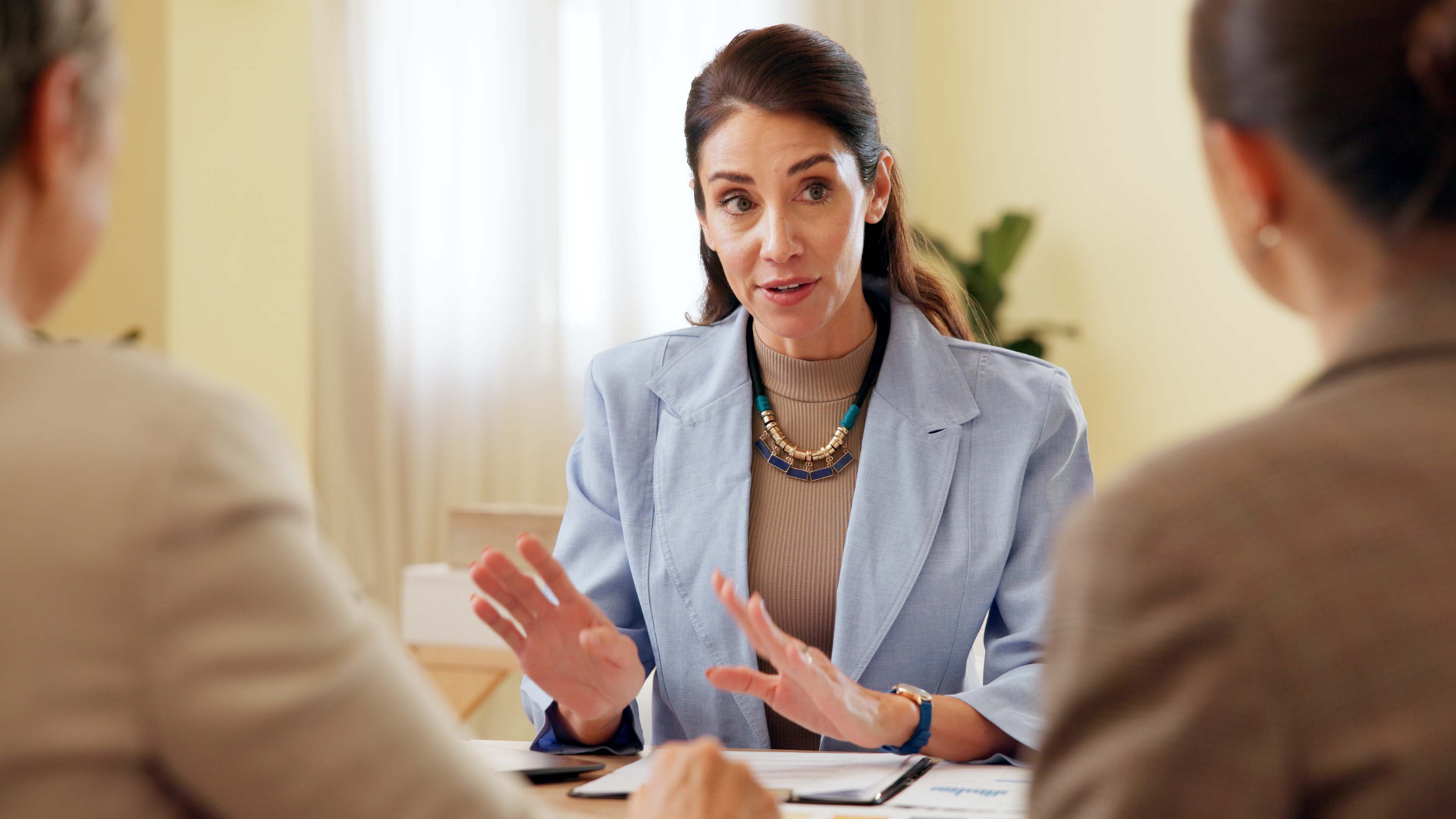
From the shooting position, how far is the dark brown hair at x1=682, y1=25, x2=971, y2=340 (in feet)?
5.67

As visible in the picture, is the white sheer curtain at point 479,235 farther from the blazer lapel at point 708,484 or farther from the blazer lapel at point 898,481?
the blazer lapel at point 898,481

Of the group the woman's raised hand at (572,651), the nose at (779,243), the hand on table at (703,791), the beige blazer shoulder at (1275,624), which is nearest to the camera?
the beige blazer shoulder at (1275,624)

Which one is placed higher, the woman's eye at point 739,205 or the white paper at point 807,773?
the woman's eye at point 739,205

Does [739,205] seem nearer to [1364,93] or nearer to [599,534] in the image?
[599,534]

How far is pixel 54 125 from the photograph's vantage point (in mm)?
651

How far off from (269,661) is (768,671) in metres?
1.18

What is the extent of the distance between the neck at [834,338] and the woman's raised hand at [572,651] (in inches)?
22.2

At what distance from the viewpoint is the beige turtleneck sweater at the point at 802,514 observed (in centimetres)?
170

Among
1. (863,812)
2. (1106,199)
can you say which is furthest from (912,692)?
(1106,199)

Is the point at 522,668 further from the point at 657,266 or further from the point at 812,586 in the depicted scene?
the point at 657,266

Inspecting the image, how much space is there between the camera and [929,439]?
1725mm

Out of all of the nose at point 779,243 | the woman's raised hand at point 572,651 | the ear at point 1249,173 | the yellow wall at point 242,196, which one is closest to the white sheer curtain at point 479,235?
the yellow wall at point 242,196

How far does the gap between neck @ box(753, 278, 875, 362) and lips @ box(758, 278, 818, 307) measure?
0.31 ft

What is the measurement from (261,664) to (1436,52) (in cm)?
63
